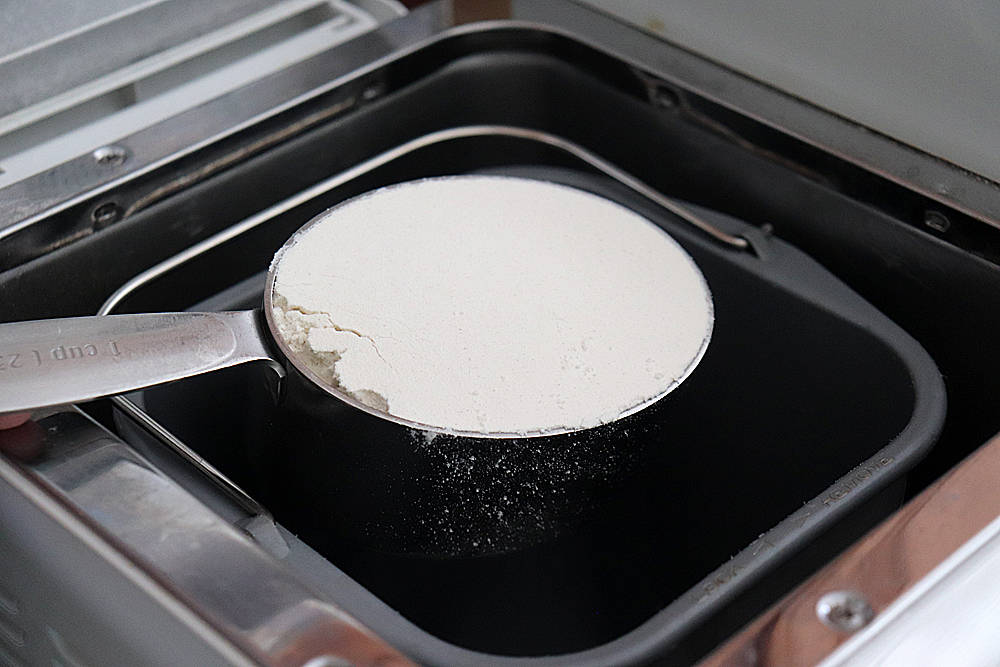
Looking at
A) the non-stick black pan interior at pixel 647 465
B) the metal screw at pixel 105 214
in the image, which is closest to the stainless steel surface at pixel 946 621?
the non-stick black pan interior at pixel 647 465

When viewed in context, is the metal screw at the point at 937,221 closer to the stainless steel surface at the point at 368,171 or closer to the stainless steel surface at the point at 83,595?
the stainless steel surface at the point at 368,171

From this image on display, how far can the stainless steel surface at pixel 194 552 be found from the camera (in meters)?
0.42

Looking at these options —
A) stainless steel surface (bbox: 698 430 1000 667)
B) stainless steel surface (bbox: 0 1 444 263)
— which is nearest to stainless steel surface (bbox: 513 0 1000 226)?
stainless steel surface (bbox: 0 1 444 263)

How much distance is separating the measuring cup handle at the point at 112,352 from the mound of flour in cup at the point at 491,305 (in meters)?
0.03

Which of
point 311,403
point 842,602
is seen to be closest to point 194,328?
point 311,403

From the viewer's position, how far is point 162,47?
803 millimetres

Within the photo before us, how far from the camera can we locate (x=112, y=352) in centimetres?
51

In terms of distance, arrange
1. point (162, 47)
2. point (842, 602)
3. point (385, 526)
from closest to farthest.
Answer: point (842, 602) → point (385, 526) → point (162, 47)

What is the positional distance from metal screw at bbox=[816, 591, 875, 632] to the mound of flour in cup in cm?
13

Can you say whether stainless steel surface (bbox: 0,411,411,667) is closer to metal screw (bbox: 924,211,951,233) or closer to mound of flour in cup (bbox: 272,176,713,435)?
mound of flour in cup (bbox: 272,176,713,435)

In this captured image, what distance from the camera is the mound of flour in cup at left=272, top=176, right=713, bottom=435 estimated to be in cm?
52

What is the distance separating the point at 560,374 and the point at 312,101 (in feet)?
1.09

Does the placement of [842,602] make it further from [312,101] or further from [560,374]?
[312,101]

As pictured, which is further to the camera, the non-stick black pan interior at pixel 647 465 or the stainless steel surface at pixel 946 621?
the non-stick black pan interior at pixel 647 465
